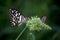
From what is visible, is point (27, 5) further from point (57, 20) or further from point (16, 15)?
point (16, 15)

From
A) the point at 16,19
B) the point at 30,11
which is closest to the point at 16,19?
the point at 16,19

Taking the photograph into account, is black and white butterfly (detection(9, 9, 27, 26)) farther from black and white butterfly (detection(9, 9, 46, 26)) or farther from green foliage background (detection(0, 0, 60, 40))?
green foliage background (detection(0, 0, 60, 40))

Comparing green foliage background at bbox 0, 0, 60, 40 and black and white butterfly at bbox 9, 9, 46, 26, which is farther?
green foliage background at bbox 0, 0, 60, 40

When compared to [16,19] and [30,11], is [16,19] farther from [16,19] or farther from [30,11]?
[30,11]

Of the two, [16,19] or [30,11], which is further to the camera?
[30,11]

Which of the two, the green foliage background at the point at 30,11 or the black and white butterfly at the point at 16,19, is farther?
the green foliage background at the point at 30,11

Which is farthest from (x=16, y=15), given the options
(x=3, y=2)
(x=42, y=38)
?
(x=3, y=2)

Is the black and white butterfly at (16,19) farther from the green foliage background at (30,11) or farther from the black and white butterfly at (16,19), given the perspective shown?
the green foliage background at (30,11)

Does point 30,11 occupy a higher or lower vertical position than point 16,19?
higher

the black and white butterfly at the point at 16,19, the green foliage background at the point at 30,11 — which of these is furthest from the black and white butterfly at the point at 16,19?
the green foliage background at the point at 30,11

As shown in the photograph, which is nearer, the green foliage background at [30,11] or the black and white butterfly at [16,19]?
the black and white butterfly at [16,19]

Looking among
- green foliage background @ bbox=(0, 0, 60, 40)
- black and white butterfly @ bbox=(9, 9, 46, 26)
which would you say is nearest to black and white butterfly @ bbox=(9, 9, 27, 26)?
black and white butterfly @ bbox=(9, 9, 46, 26)
